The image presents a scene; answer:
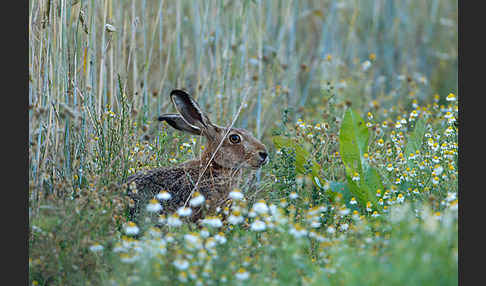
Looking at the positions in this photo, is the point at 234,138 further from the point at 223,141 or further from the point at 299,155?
the point at 299,155

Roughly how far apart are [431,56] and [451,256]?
6.74 meters

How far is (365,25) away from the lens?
917cm

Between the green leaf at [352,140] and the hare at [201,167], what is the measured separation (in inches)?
25.8

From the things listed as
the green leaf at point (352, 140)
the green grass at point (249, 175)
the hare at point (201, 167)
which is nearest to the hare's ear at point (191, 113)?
the hare at point (201, 167)

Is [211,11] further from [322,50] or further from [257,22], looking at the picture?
[322,50]

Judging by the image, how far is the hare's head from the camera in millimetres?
5279

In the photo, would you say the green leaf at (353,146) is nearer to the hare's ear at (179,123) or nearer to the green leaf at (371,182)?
the green leaf at (371,182)

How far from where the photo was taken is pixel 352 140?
5090 mm

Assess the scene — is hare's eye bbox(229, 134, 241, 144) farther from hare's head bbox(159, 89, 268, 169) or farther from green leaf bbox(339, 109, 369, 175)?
green leaf bbox(339, 109, 369, 175)

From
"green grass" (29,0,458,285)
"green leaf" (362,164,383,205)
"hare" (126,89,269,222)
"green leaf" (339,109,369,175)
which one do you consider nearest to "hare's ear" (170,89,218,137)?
"hare" (126,89,269,222)

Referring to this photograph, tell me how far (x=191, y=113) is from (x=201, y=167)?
17.8 inches

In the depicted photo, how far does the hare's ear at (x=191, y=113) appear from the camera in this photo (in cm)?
514

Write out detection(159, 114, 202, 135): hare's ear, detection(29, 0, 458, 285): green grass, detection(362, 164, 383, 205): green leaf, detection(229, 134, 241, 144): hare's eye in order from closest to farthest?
detection(29, 0, 458, 285): green grass → detection(362, 164, 383, 205): green leaf → detection(159, 114, 202, 135): hare's ear → detection(229, 134, 241, 144): hare's eye

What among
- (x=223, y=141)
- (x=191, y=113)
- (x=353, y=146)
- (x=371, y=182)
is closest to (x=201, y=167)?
(x=223, y=141)
